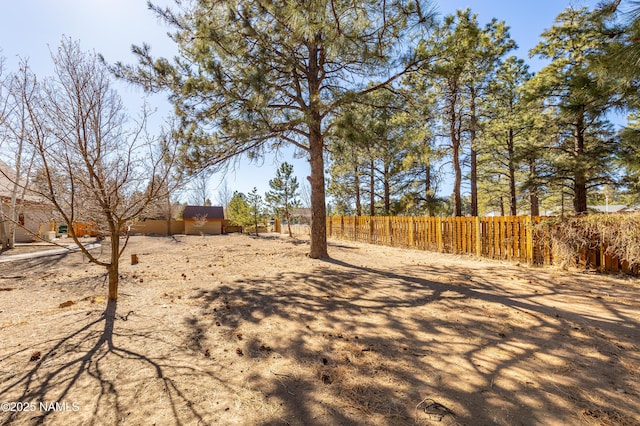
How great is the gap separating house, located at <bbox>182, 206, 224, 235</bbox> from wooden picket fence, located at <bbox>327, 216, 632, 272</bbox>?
1896 centimetres

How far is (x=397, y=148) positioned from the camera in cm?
678

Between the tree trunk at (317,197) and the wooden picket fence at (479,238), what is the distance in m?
5.04

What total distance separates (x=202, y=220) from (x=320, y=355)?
85.0ft

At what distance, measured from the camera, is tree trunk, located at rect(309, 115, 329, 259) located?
730 cm

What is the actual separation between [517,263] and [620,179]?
16.9ft

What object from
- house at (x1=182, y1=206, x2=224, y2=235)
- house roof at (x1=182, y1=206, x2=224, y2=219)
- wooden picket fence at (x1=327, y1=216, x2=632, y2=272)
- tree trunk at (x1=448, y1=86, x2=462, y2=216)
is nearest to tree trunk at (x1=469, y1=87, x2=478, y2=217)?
tree trunk at (x1=448, y1=86, x2=462, y2=216)

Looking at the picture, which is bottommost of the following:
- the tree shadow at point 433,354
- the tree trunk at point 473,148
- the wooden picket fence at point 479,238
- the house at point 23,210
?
the tree shadow at point 433,354

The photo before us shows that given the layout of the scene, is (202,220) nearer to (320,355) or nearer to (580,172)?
(320,355)

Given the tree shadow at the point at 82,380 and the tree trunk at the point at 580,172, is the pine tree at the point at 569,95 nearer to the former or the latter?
the tree trunk at the point at 580,172

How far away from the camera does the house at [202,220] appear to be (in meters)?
26.8

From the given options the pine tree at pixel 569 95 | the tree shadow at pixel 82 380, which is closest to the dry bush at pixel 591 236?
the pine tree at pixel 569 95

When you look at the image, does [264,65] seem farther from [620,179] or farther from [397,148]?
[620,179]

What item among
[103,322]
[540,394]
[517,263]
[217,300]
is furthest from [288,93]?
[517,263]

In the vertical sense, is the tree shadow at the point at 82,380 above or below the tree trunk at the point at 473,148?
below
